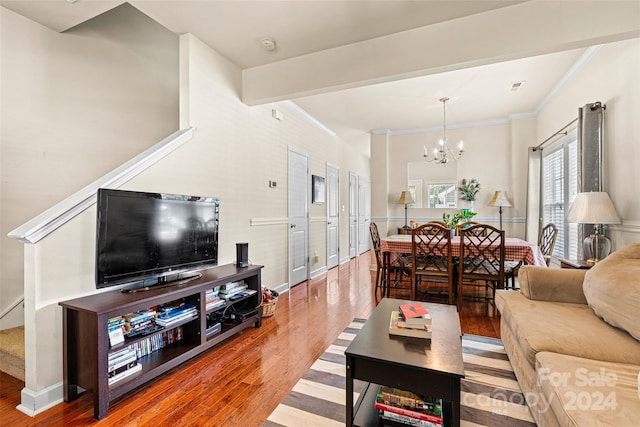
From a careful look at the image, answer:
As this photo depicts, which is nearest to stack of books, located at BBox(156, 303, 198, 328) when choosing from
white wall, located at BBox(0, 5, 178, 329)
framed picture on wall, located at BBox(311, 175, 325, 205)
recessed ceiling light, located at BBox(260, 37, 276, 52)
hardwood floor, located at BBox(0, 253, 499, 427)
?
hardwood floor, located at BBox(0, 253, 499, 427)

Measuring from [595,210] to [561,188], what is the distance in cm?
177

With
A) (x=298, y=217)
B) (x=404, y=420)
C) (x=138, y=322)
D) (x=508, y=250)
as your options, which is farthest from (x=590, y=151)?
(x=138, y=322)

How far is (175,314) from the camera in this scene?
2098 millimetres

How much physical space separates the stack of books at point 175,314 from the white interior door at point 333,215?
144 inches

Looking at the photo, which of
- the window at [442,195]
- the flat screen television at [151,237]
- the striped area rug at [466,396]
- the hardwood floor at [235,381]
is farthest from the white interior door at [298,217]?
the window at [442,195]

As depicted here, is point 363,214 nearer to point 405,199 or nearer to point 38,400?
point 405,199

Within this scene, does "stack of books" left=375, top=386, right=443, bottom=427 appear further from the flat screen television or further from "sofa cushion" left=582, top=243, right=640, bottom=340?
the flat screen television

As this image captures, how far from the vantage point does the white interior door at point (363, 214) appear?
7.91 m

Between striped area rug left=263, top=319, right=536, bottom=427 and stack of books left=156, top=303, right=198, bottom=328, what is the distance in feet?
3.13

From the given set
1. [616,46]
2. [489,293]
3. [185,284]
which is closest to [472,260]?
[489,293]

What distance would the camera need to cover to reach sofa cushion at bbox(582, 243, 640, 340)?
1402mm

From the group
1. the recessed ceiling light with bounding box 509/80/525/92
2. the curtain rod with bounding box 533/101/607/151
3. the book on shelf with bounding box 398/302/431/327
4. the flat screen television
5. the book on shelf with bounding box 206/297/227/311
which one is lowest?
the book on shelf with bounding box 206/297/227/311

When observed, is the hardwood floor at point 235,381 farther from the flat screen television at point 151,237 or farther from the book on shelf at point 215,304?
the flat screen television at point 151,237

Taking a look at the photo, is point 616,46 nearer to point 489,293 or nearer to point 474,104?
point 474,104
